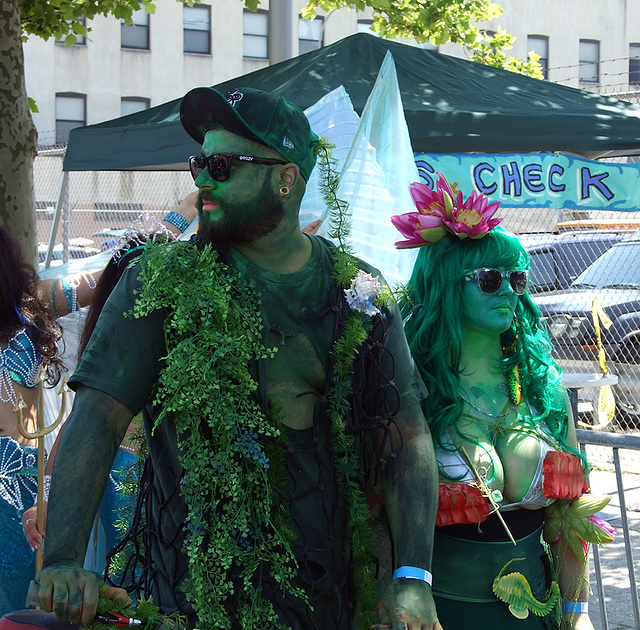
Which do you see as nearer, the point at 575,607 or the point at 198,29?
the point at 575,607

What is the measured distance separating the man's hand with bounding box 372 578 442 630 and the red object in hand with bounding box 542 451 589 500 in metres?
0.69

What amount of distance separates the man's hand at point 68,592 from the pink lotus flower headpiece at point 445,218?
4.60ft

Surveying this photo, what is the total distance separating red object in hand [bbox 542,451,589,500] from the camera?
8.54 ft

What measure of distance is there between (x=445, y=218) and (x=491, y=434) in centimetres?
64

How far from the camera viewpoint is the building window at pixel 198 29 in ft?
89.3

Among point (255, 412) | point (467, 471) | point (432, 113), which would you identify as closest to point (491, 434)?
point (467, 471)

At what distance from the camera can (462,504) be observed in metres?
2.52

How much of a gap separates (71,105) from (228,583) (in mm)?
26794

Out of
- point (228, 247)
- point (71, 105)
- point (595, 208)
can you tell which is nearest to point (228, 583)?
point (228, 247)

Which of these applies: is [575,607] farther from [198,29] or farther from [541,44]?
[541,44]

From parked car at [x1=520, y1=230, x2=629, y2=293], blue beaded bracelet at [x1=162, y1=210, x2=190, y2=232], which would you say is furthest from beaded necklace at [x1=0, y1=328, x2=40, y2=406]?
parked car at [x1=520, y1=230, x2=629, y2=293]

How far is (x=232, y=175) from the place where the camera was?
6.76ft

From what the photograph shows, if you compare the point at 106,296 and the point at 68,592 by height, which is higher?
the point at 106,296

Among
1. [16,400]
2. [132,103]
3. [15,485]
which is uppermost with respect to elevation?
[132,103]
